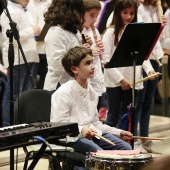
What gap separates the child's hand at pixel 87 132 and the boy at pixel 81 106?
0.05 ft

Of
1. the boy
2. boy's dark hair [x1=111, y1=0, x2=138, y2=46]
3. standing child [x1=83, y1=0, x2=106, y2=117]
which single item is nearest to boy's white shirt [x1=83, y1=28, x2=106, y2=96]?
standing child [x1=83, y1=0, x2=106, y2=117]

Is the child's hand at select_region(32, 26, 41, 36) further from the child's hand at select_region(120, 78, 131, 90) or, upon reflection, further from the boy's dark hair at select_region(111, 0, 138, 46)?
the child's hand at select_region(120, 78, 131, 90)

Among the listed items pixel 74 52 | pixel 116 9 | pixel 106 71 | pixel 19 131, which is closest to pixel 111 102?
pixel 106 71

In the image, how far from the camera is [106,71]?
5031mm

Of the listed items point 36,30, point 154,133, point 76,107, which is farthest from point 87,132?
point 154,133

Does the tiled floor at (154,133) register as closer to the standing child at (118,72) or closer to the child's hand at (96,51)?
the standing child at (118,72)

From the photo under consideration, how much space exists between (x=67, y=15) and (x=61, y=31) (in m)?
0.15

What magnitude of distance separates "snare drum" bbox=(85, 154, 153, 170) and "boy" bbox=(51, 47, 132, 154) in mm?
331

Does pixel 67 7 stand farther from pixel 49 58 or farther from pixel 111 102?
pixel 111 102

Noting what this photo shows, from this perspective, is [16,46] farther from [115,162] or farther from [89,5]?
[115,162]

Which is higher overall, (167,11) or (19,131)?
(167,11)

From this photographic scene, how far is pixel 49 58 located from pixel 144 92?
146 centimetres

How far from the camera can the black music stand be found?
409 centimetres

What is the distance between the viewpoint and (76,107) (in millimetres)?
Result: 3670
